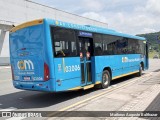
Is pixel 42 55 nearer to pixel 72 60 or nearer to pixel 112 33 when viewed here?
pixel 72 60

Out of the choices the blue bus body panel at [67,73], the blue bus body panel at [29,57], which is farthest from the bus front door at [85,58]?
the blue bus body panel at [29,57]

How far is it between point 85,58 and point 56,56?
214cm

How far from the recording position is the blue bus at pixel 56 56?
821 cm

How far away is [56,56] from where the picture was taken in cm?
839

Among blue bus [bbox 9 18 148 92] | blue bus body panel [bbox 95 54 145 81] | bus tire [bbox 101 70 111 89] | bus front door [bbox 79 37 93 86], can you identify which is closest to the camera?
blue bus [bbox 9 18 148 92]

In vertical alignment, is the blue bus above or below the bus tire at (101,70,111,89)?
above

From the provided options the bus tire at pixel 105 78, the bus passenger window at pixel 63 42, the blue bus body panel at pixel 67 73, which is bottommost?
the bus tire at pixel 105 78

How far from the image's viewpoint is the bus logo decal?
28.3ft

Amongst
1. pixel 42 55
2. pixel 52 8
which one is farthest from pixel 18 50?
pixel 52 8

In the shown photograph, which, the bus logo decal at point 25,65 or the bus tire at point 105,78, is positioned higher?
the bus logo decal at point 25,65

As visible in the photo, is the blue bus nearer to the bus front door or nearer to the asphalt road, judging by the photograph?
the bus front door

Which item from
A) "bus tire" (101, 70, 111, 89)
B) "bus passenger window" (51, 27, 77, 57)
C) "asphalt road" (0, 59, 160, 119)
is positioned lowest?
"asphalt road" (0, 59, 160, 119)

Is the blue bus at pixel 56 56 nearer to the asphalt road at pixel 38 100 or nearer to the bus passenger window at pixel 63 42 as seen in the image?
the bus passenger window at pixel 63 42

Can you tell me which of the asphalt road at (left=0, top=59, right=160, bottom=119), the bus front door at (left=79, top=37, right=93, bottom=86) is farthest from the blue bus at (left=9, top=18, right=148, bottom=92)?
the asphalt road at (left=0, top=59, right=160, bottom=119)
